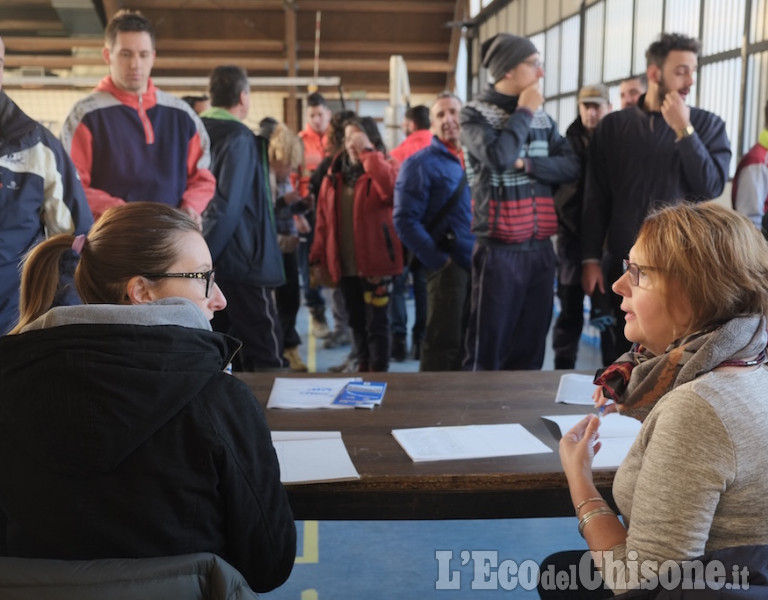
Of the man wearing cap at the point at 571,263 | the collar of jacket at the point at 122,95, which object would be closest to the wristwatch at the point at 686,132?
the man wearing cap at the point at 571,263

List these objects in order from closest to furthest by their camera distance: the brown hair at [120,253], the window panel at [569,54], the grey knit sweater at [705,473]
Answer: the grey knit sweater at [705,473]
the brown hair at [120,253]
the window panel at [569,54]

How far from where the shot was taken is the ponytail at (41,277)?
5.17 feet

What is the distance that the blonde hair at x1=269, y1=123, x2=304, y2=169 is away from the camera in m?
5.47

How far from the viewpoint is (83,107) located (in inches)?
131

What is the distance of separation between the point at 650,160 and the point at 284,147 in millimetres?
2682

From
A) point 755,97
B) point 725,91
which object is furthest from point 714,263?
point 725,91

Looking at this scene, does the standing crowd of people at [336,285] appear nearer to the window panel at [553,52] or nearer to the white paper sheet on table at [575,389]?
the white paper sheet on table at [575,389]

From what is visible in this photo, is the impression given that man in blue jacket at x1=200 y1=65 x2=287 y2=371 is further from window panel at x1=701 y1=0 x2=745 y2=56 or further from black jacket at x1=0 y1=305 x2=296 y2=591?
window panel at x1=701 y1=0 x2=745 y2=56

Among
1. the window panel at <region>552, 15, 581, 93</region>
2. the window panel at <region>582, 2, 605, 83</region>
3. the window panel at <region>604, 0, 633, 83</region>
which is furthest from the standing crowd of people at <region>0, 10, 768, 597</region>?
the window panel at <region>552, 15, 581, 93</region>

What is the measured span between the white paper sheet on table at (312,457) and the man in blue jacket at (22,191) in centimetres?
134

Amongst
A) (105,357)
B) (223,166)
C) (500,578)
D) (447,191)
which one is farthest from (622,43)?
(105,357)

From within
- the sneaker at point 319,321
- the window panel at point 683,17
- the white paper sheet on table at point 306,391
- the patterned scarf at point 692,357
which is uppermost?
the window panel at point 683,17

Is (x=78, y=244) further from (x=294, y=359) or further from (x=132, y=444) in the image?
(x=294, y=359)

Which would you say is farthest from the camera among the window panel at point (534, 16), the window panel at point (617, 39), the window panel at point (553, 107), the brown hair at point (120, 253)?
the window panel at point (534, 16)
